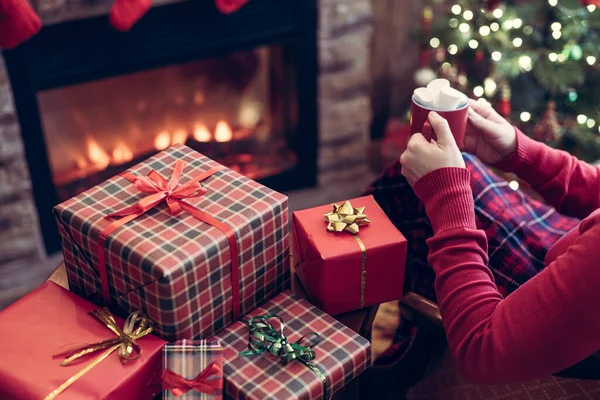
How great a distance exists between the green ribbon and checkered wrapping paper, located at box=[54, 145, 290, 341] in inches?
2.7

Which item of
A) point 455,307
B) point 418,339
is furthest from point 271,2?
point 455,307

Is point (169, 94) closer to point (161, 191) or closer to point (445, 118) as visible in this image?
point (161, 191)

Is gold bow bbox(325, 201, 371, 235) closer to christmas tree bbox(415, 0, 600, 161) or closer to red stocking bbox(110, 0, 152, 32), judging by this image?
red stocking bbox(110, 0, 152, 32)

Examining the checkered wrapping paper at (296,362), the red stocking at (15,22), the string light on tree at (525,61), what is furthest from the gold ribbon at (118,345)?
the string light on tree at (525,61)

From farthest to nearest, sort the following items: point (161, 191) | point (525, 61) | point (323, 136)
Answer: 1. point (323, 136)
2. point (525, 61)
3. point (161, 191)

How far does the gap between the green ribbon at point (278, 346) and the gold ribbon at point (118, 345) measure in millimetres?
167

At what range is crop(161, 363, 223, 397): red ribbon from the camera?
3.43ft

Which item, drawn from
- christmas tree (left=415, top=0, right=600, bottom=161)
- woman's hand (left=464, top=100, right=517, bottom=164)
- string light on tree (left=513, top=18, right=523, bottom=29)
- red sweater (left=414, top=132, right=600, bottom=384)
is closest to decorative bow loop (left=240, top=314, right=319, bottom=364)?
red sweater (left=414, top=132, right=600, bottom=384)

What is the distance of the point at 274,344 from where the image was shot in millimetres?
1125

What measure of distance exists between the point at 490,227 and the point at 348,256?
1.04ft

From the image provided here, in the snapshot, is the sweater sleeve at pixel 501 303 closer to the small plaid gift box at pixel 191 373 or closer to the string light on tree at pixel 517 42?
the small plaid gift box at pixel 191 373

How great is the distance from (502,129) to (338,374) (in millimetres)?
601

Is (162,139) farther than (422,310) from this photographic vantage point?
Yes

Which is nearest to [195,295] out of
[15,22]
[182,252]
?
[182,252]
